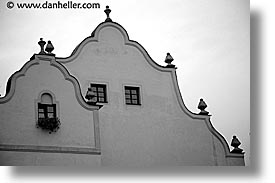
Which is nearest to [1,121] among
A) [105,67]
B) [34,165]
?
[34,165]

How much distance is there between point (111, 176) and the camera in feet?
24.6

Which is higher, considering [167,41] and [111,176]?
[167,41]

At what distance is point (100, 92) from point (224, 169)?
1.23 m

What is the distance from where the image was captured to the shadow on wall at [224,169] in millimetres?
7465

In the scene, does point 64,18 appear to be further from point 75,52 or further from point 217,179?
point 217,179

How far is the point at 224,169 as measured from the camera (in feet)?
24.9

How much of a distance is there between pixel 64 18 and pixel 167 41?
2.97ft

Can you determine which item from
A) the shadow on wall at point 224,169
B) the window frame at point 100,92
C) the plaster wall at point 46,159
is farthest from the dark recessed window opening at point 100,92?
the shadow on wall at point 224,169

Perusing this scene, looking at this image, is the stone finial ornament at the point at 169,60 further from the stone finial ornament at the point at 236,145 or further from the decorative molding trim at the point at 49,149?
the decorative molding trim at the point at 49,149

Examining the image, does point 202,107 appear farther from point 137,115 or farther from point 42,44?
point 42,44

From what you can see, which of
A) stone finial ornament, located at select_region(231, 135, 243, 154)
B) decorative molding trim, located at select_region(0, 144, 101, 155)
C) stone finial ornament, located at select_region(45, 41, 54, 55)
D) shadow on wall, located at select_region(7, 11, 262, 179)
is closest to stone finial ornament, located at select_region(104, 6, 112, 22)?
stone finial ornament, located at select_region(45, 41, 54, 55)

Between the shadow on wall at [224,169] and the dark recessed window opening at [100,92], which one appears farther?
the dark recessed window opening at [100,92]

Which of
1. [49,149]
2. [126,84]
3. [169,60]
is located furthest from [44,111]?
[169,60]

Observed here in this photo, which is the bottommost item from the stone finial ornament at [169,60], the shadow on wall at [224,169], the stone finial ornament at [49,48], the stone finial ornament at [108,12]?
the shadow on wall at [224,169]
